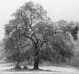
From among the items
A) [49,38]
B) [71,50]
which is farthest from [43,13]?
[71,50]

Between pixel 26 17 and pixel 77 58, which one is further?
pixel 77 58

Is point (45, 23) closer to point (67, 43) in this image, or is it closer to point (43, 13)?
point (43, 13)

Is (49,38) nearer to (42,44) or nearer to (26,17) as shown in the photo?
(42,44)

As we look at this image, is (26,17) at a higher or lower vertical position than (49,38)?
higher

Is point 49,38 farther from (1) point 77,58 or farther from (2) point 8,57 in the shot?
(1) point 77,58

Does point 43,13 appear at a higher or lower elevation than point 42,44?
higher

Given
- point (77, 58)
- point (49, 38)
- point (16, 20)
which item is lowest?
point (77, 58)

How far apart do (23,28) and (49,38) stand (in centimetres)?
434

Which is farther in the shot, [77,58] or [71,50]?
[77,58]

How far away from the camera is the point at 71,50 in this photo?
41.2m

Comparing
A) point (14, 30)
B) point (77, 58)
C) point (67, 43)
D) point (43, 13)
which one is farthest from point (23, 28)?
point (77, 58)

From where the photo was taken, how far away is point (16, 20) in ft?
135

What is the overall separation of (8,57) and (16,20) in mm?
5978

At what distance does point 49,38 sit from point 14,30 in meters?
5.60
